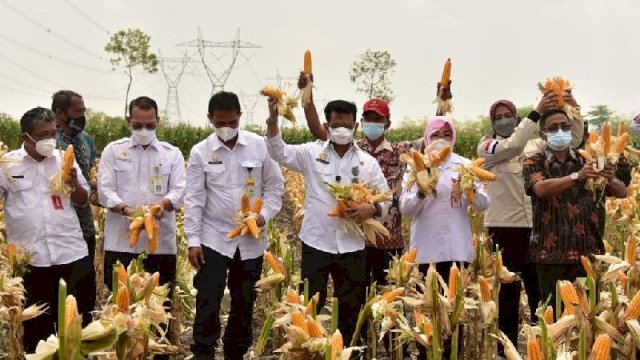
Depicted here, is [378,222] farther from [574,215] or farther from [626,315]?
[626,315]

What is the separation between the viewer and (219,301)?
15.7 ft

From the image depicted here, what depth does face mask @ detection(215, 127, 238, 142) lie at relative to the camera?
4.76 metres

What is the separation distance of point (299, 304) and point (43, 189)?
2340 mm

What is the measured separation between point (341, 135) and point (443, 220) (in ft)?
2.96

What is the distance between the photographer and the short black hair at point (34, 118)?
14.6 feet

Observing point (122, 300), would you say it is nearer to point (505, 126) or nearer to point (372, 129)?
point (372, 129)

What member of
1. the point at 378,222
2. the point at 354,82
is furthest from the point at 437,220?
the point at 354,82

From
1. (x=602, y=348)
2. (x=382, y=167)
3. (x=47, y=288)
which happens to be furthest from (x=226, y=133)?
(x=602, y=348)

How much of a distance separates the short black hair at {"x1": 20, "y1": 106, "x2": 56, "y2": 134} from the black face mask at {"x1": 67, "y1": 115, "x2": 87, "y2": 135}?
2.65 ft

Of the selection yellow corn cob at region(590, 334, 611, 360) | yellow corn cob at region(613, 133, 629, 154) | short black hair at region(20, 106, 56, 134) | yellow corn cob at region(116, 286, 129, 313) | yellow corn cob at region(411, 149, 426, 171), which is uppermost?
Answer: short black hair at region(20, 106, 56, 134)

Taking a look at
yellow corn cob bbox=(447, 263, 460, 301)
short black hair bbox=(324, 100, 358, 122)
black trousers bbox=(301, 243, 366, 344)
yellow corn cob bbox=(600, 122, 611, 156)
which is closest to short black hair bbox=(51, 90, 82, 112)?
short black hair bbox=(324, 100, 358, 122)

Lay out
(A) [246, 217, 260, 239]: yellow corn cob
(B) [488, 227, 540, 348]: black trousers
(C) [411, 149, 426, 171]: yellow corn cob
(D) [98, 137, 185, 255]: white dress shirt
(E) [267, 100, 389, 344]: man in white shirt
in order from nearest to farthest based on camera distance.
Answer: (C) [411, 149, 426, 171]: yellow corn cob
(A) [246, 217, 260, 239]: yellow corn cob
(E) [267, 100, 389, 344]: man in white shirt
(D) [98, 137, 185, 255]: white dress shirt
(B) [488, 227, 540, 348]: black trousers

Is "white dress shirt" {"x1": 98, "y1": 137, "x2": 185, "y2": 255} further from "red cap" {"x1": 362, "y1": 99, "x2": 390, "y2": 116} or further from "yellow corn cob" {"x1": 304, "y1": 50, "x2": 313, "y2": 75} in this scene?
"red cap" {"x1": 362, "y1": 99, "x2": 390, "y2": 116}

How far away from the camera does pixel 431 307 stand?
342 cm
